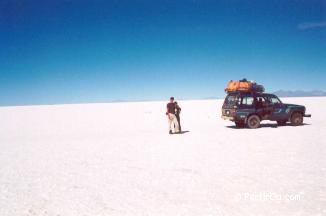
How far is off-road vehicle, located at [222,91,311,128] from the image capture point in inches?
731

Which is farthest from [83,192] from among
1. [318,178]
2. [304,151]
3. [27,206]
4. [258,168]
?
[304,151]

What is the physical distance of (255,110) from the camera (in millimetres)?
18906

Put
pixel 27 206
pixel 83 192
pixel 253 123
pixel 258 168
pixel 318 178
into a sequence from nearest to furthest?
pixel 27 206
pixel 83 192
pixel 318 178
pixel 258 168
pixel 253 123

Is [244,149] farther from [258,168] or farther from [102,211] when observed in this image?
[102,211]

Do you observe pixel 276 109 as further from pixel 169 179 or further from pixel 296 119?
pixel 169 179

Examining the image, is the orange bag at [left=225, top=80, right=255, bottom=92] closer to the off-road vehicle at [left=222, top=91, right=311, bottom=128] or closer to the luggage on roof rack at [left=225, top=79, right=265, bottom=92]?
the luggage on roof rack at [left=225, top=79, right=265, bottom=92]

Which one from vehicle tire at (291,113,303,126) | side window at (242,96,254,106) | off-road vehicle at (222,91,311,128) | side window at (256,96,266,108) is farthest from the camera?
vehicle tire at (291,113,303,126)

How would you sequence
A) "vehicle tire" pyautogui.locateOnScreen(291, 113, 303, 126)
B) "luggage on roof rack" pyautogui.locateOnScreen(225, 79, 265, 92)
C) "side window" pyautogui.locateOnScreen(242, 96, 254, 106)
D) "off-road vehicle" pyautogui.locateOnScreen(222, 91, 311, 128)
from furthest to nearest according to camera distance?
"vehicle tire" pyautogui.locateOnScreen(291, 113, 303, 126) → "luggage on roof rack" pyautogui.locateOnScreen(225, 79, 265, 92) → "side window" pyautogui.locateOnScreen(242, 96, 254, 106) → "off-road vehicle" pyautogui.locateOnScreen(222, 91, 311, 128)

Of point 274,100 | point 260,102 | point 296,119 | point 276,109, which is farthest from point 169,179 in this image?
point 296,119

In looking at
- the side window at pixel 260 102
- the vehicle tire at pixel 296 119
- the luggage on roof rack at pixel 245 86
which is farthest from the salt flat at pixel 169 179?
the vehicle tire at pixel 296 119

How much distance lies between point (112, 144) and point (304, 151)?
7.17m

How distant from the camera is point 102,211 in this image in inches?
227

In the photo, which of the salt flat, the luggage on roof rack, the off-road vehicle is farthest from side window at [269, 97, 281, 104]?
the salt flat

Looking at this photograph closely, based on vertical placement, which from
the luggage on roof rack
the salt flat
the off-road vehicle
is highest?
the luggage on roof rack
